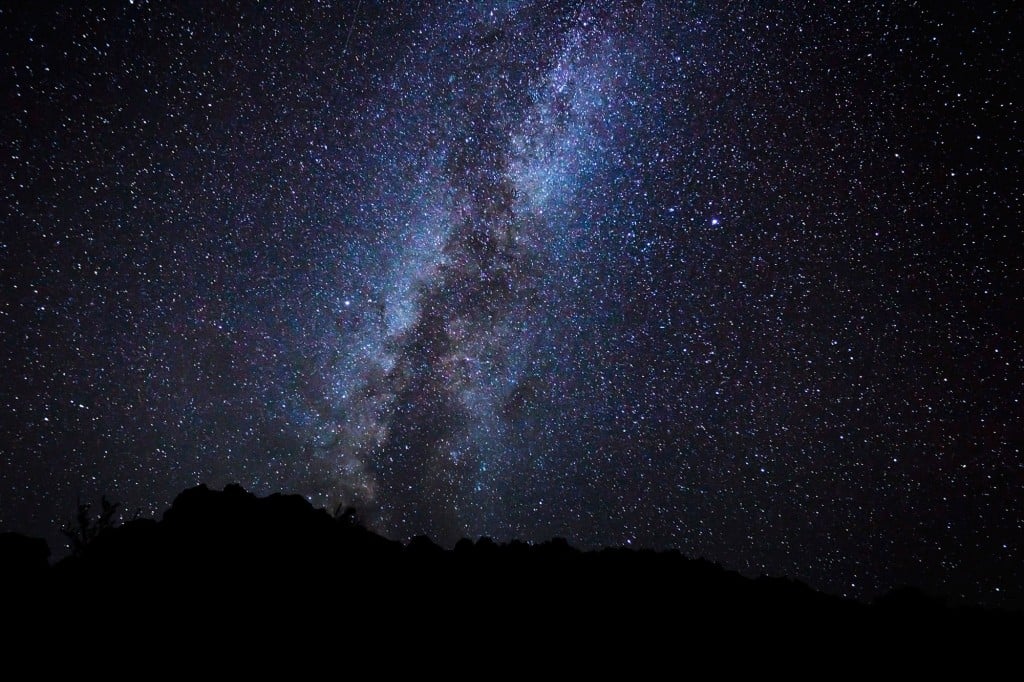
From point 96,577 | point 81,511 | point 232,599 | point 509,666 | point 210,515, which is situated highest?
point 81,511

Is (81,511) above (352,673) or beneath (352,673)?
above

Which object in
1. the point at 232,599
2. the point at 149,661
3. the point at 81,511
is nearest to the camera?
the point at 149,661

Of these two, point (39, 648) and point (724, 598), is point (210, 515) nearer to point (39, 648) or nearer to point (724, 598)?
point (39, 648)

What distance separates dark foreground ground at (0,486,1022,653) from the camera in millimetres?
4688

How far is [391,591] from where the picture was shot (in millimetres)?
5387

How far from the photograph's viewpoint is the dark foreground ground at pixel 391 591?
4688mm

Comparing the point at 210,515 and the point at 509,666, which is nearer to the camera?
the point at 509,666

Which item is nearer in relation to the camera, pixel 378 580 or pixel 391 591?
pixel 391 591

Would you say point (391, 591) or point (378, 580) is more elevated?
point (378, 580)

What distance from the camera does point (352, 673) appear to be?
424cm

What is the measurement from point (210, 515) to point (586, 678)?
4.31m

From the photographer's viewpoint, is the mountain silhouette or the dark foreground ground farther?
the mountain silhouette

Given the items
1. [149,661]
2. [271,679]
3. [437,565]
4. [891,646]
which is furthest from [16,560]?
[891,646]

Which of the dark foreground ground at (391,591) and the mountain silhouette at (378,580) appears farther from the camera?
the mountain silhouette at (378,580)
